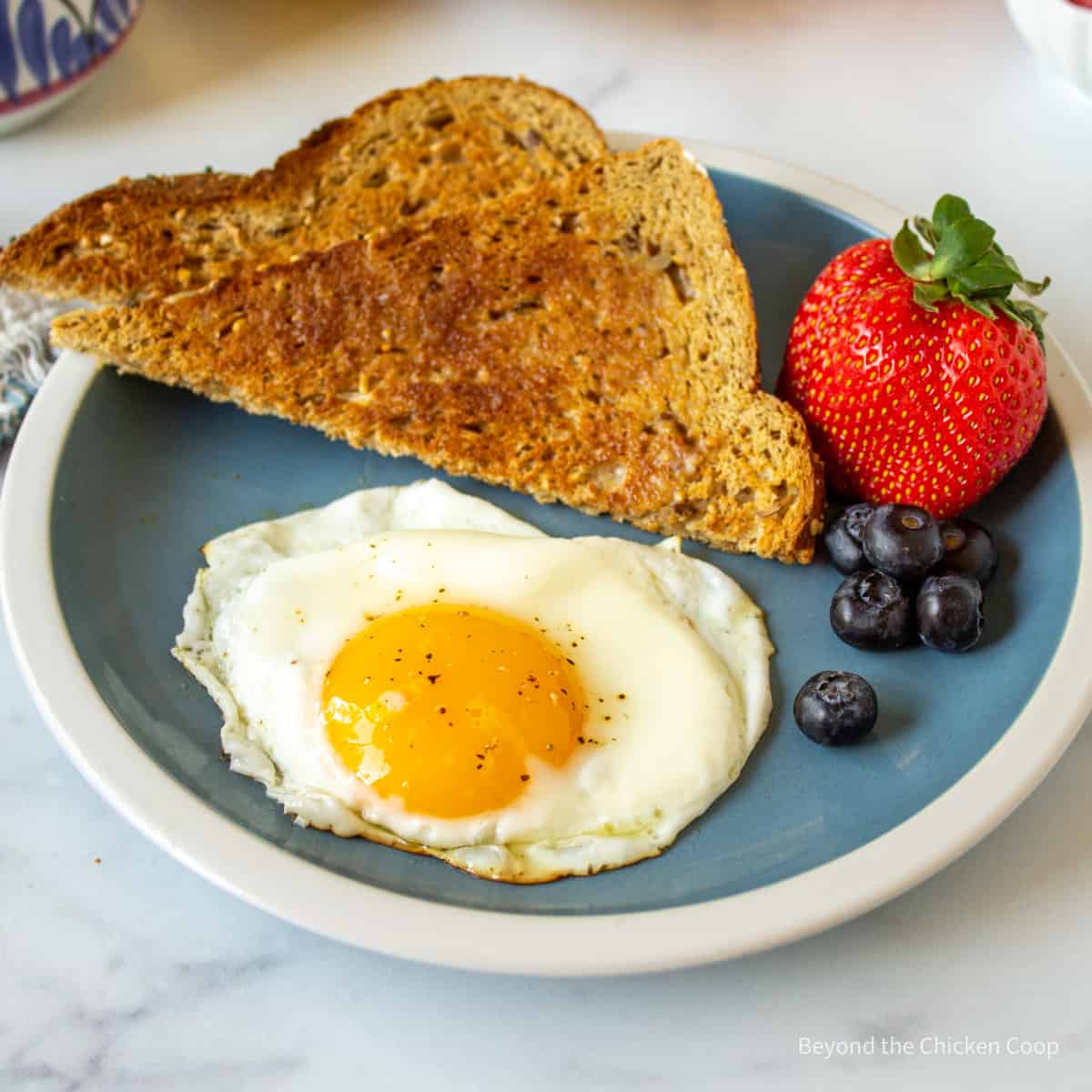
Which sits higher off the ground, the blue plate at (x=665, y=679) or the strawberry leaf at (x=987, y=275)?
the strawberry leaf at (x=987, y=275)

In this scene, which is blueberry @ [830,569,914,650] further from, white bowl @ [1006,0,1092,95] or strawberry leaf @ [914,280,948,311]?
white bowl @ [1006,0,1092,95]

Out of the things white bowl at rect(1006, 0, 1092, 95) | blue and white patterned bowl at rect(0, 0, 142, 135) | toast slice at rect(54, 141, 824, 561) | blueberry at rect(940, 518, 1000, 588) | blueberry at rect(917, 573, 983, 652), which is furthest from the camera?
white bowl at rect(1006, 0, 1092, 95)

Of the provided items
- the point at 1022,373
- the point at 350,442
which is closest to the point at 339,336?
the point at 350,442

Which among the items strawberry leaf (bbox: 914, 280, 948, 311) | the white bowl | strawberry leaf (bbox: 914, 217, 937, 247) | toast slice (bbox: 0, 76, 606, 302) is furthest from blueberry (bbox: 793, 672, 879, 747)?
the white bowl

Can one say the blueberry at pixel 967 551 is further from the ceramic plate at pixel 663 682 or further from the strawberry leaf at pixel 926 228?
the strawberry leaf at pixel 926 228

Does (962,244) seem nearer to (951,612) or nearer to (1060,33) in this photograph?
(951,612)

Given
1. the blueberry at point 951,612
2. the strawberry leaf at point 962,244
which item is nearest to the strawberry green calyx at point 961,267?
the strawberry leaf at point 962,244

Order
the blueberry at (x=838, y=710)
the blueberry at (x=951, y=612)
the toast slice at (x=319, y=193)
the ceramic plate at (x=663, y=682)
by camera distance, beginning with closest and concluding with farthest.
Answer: the ceramic plate at (x=663, y=682)
the blueberry at (x=838, y=710)
the blueberry at (x=951, y=612)
the toast slice at (x=319, y=193)
